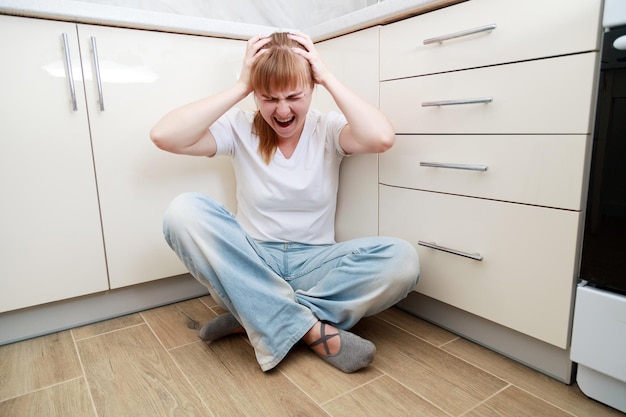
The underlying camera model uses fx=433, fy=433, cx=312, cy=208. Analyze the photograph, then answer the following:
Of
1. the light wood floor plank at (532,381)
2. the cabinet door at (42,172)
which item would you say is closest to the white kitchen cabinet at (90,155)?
the cabinet door at (42,172)

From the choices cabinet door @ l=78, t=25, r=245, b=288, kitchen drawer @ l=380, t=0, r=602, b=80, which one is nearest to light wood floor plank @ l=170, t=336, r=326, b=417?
cabinet door @ l=78, t=25, r=245, b=288

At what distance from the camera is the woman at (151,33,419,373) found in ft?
3.32

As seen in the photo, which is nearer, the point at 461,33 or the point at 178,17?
the point at 461,33

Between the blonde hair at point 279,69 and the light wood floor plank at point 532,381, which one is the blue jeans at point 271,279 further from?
the blonde hair at point 279,69

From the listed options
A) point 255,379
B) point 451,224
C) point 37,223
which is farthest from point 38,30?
point 451,224

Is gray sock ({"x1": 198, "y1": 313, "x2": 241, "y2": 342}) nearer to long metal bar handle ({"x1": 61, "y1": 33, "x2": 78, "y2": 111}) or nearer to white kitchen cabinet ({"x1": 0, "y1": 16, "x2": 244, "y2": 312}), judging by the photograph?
white kitchen cabinet ({"x1": 0, "y1": 16, "x2": 244, "y2": 312})

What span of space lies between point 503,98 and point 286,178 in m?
0.56

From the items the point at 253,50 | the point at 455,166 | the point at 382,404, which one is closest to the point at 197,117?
the point at 253,50

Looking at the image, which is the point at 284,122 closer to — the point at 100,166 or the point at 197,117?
the point at 197,117

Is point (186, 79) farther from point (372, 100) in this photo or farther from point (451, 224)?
point (451, 224)

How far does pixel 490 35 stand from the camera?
0.94m

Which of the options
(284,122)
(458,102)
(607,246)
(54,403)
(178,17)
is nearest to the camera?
(607,246)

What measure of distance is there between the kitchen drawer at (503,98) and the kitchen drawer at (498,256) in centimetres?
17

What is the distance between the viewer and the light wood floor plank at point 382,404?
85 cm
